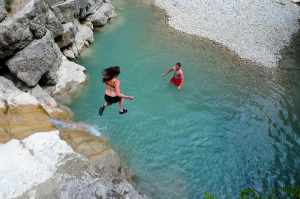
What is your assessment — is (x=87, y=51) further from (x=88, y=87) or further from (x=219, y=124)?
(x=219, y=124)

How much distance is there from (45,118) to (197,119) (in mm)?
6953

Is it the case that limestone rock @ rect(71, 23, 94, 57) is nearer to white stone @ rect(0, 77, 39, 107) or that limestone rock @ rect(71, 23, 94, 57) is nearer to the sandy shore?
the sandy shore

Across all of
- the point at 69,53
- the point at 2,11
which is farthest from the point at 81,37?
the point at 2,11

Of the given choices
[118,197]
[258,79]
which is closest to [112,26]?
[258,79]

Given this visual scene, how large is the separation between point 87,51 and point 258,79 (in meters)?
10.6

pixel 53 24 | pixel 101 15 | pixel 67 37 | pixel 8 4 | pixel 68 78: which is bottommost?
pixel 68 78

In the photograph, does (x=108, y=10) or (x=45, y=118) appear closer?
(x=45, y=118)

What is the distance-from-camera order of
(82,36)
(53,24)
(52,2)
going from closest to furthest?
(53,24)
(52,2)
(82,36)

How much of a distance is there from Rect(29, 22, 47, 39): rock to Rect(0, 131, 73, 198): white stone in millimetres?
6240

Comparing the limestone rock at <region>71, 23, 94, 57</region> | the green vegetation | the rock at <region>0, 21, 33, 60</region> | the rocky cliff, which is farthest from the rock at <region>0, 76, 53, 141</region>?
the limestone rock at <region>71, 23, 94, 57</region>

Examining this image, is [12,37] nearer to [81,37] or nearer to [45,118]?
[45,118]

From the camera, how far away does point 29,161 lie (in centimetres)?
1001

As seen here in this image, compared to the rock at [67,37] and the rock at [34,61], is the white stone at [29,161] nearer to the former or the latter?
the rock at [34,61]

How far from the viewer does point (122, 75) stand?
18.1 meters
